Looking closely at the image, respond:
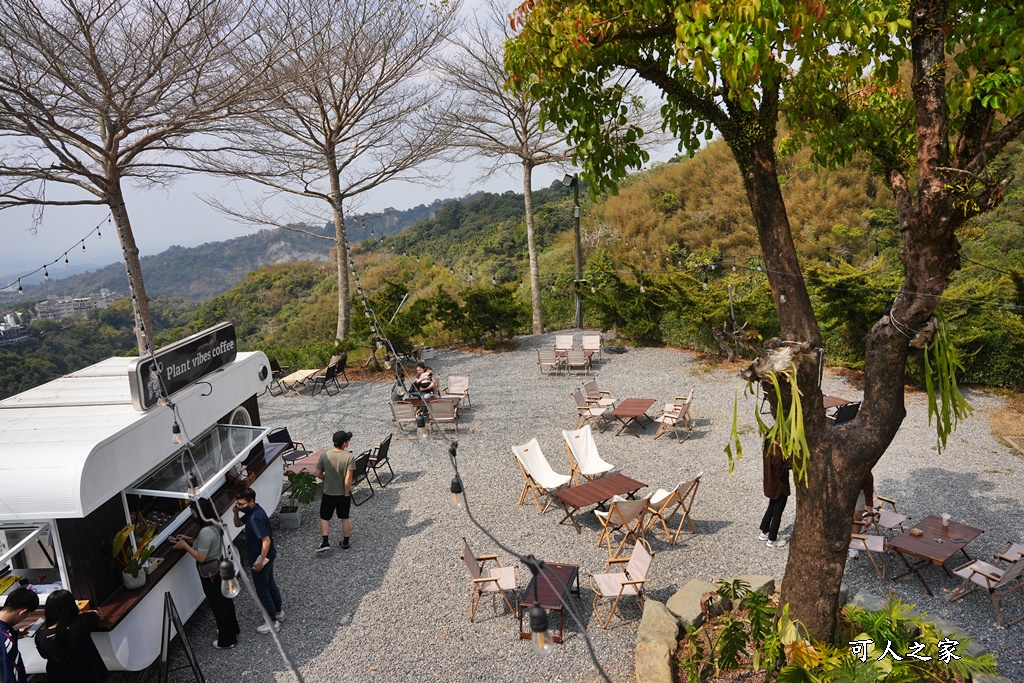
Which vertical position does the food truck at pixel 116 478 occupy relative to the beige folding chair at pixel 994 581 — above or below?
above

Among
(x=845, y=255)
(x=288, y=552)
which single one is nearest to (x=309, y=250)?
(x=845, y=255)

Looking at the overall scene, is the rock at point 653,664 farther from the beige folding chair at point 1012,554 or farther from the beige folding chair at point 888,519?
the beige folding chair at point 1012,554

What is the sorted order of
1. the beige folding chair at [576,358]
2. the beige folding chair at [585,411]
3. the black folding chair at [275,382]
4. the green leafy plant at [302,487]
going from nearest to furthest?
the green leafy plant at [302,487] → the beige folding chair at [585,411] → the beige folding chair at [576,358] → the black folding chair at [275,382]

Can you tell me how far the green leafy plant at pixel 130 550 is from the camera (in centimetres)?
494

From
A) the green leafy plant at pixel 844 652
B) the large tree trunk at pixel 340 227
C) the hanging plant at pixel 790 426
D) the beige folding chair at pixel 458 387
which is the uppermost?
the large tree trunk at pixel 340 227

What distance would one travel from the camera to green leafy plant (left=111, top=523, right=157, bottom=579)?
4.94 meters

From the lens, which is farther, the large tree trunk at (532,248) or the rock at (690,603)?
the large tree trunk at (532,248)

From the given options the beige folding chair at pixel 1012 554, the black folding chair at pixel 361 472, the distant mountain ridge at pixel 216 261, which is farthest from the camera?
the distant mountain ridge at pixel 216 261

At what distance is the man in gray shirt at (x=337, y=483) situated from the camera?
22.4ft

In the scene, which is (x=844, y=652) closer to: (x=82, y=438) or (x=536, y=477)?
(x=536, y=477)

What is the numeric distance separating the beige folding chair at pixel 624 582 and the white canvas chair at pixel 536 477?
1924mm

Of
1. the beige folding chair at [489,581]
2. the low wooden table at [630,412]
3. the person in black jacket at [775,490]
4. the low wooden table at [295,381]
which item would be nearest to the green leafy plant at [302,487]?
the beige folding chair at [489,581]

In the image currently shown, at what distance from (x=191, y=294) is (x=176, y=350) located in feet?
213

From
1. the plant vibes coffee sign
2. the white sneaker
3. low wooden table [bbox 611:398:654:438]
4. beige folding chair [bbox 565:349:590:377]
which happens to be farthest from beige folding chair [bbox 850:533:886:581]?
beige folding chair [bbox 565:349:590:377]
